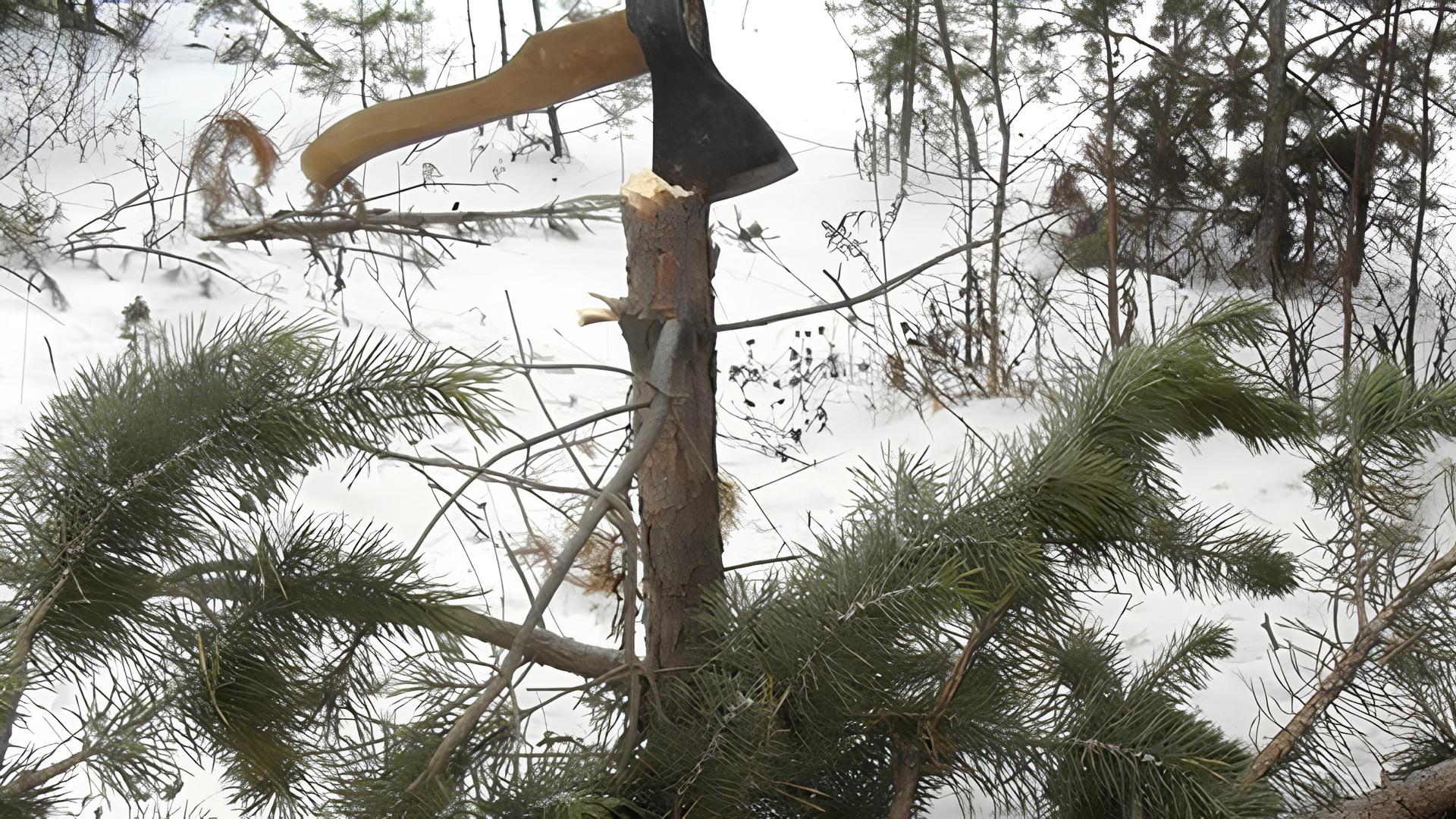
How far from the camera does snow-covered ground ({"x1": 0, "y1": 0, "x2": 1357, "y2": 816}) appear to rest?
5.01ft

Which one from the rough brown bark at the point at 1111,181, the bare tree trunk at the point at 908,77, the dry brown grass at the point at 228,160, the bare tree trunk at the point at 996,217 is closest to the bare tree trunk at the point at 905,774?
the dry brown grass at the point at 228,160

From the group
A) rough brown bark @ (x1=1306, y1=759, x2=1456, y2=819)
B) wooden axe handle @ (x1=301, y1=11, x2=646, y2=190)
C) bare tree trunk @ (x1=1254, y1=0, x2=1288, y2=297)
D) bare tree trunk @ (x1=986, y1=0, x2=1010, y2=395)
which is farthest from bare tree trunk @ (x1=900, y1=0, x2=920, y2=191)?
rough brown bark @ (x1=1306, y1=759, x2=1456, y2=819)

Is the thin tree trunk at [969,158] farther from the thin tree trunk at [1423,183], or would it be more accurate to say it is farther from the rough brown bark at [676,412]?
Result: the rough brown bark at [676,412]

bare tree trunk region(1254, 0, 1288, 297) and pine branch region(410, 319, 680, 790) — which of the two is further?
bare tree trunk region(1254, 0, 1288, 297)

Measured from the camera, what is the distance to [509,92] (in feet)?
2.74

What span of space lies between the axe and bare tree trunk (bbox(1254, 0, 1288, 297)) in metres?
1.16

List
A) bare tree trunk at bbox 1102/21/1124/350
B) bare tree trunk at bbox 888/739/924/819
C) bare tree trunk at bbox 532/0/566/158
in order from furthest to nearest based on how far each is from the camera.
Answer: bare tree trunk at bbox 532/0/566/158, bare tree trunk at bbox 1102/21/1124/350, bare tree trunk at bbox 888/739/924/819

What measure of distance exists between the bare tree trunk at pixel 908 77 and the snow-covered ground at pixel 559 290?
0.47ft

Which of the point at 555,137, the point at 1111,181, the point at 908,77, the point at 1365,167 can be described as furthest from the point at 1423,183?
the point at 555,137

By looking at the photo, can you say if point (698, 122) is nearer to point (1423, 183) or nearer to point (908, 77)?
point (1423, 183)

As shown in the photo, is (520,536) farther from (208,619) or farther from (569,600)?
(208,619)

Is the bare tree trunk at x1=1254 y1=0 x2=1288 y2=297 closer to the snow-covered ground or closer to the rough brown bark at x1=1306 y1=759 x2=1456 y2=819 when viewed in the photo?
the snow-covered ground

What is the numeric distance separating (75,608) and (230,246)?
63.0 inches

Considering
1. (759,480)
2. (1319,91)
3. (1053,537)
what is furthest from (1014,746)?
(1319,91)
